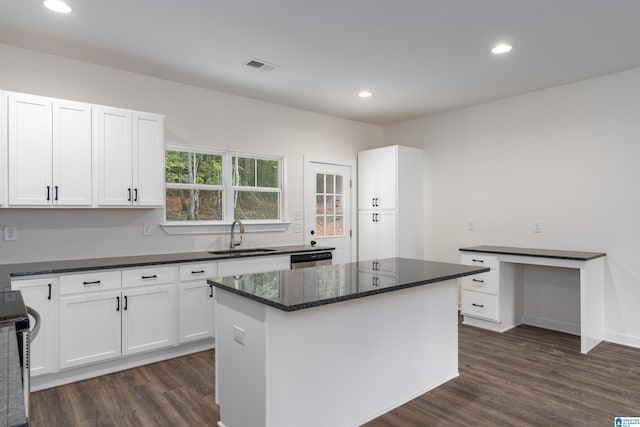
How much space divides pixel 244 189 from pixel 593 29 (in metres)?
3.58

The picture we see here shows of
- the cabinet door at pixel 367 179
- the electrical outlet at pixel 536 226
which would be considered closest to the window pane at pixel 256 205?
the cabinet door at pixel 367 179

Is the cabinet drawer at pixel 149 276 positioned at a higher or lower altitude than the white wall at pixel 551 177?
lower

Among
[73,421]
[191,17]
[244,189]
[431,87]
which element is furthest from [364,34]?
[73,421]

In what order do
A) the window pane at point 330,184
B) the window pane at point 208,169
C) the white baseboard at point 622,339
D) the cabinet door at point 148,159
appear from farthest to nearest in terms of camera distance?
the window pane at point 330,184, the window pane at point 208,169, the white baseboard at point 622,339, the cabinet door at point 148,159

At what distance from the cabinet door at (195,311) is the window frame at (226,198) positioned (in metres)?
0.73

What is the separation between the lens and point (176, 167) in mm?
4105

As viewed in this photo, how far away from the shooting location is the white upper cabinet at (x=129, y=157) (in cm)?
325

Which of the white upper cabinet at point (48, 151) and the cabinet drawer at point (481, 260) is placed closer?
the white upper cabinet at point (48, 151)

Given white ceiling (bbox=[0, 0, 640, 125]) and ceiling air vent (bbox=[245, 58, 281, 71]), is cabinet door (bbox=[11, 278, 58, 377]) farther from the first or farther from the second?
ceiling air vent (bbox=[245, 58, 281, 71])

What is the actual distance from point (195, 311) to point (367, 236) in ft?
9.13

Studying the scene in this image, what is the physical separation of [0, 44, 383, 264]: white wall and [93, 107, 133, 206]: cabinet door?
13.7 inches

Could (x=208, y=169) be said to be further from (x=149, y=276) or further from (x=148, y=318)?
(x=148, y=318)

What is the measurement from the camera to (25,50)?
3184 mm

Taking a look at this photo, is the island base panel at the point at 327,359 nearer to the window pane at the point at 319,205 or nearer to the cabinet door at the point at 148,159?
the cabinet door at the point at 148,159
